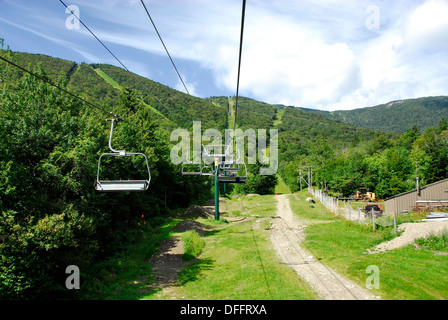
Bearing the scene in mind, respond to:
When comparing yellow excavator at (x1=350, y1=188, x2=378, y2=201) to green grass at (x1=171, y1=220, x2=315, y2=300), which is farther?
yellow excavator at (x1=350, y1=188, x2=378, y2=201)

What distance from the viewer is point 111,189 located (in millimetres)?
10633

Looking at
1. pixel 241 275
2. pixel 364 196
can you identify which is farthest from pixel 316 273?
pixel 364 196

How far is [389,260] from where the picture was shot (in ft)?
43.4

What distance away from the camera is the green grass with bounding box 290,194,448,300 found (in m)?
9.70

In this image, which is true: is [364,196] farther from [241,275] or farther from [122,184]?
[122,184]

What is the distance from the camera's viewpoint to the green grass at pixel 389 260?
382 inches

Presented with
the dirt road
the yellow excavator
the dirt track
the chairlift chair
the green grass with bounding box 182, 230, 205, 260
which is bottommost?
the yellow excavator

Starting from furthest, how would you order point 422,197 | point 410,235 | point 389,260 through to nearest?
point 422,197, point 410,235, point 389,260

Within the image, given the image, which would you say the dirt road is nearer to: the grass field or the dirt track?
the grass field

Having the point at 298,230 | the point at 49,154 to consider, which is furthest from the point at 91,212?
the point at 298,230

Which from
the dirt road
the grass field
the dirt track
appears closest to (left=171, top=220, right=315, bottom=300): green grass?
the grass field

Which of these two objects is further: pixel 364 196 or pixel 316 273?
pixel 364 196

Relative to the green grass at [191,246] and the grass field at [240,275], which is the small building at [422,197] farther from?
the green grass at [191,246]
